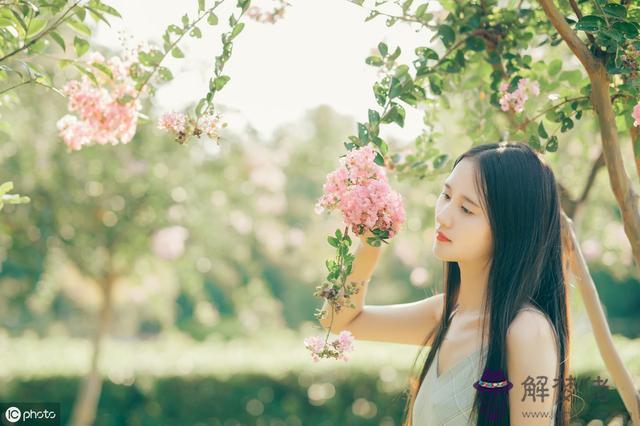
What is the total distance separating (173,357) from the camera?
7.18 m

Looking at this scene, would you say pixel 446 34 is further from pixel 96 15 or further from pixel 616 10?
pixel 96 15

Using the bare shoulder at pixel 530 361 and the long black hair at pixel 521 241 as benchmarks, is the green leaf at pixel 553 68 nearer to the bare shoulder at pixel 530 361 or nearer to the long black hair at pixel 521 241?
the long black hair at pixel 521 241

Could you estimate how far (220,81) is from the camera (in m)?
1.88

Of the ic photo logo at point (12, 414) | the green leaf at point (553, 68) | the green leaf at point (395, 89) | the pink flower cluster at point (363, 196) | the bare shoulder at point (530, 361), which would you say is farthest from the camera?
the ic photo logo at point (12, 414)

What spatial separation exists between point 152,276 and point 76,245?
109 cm

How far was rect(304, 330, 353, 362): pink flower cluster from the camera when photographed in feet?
5.60

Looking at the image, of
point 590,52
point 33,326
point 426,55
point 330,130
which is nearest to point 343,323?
point 426,55

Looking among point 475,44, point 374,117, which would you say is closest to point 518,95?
point 475,44

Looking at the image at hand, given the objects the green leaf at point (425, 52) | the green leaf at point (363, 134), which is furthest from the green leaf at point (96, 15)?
the green leaf at point (425, 52)

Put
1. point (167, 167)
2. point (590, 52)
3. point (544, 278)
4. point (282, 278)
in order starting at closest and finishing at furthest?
point (544, 278), point (590, 52), point (167, 167), point (282, 278)

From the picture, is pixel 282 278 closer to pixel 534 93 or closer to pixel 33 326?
pixel 33 326

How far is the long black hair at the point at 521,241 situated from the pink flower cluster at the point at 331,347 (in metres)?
0.30

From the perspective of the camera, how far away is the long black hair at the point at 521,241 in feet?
5.68

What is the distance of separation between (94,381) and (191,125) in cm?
491
